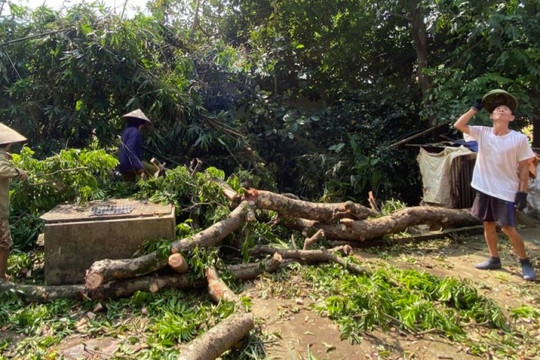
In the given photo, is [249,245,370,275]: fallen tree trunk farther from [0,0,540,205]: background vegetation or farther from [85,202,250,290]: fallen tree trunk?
[0,0,540,205]: background vegetation

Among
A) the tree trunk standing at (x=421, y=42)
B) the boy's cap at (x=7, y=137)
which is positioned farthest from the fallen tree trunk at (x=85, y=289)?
the tree trunk standing at (x=421, y=42)

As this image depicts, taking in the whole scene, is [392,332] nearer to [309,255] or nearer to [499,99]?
[309,255]

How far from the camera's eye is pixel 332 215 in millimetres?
5285

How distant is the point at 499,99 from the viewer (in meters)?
4.39

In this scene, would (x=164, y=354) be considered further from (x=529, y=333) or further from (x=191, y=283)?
(x=529, y=333)

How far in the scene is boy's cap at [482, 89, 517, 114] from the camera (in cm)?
433

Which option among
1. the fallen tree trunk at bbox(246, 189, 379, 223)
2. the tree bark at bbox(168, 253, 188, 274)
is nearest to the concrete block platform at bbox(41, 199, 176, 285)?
the tree bark at bbox(168, 253, 188, 274)

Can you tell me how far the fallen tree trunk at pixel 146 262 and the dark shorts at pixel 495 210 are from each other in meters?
2.59

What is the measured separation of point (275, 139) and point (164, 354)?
640cm

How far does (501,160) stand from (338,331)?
8.33 feet

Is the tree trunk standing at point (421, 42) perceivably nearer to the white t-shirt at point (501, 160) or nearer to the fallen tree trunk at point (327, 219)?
the fallen tree trunk at point (327, 219)

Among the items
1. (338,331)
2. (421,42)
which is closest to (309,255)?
(338,331)

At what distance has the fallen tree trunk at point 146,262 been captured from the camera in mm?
3379

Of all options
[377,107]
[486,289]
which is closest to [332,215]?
Result: [486,289]
